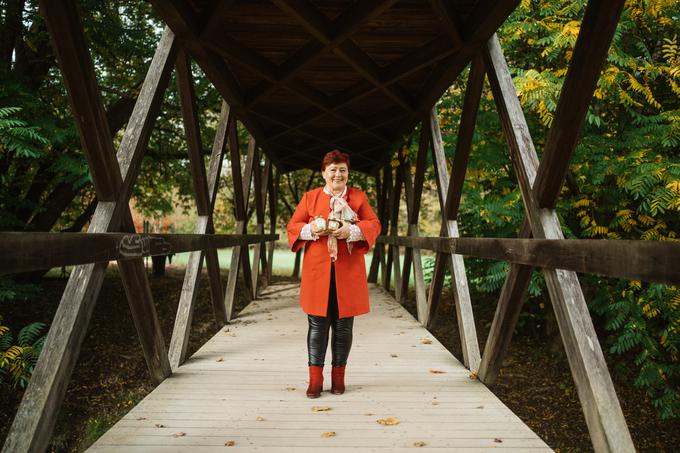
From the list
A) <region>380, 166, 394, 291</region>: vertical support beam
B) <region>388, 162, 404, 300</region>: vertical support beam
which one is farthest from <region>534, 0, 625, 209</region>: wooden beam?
<region>380, 166, 394, 291</region>: vertical support beam

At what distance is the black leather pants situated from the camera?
3480mm

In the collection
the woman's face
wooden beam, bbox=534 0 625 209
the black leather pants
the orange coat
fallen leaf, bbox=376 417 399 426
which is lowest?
fallen leaf, bbox=376 417 399 426

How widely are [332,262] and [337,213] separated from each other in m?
0.32

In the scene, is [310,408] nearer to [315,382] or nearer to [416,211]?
[315,382]

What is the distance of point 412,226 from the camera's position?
7.52 m

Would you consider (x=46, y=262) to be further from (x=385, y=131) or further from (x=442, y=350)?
(x=385, y=131)

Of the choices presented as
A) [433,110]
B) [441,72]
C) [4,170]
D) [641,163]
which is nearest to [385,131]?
[433,110]

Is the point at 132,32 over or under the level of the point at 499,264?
over

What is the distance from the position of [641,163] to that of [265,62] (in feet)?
12.2

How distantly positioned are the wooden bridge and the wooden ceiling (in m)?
0.02

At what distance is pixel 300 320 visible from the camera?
22.6ft

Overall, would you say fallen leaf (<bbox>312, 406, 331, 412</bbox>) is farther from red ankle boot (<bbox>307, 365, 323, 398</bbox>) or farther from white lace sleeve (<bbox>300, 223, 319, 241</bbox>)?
white lace sleeve (<bbox>300, 223, 319, 241</bbox>)

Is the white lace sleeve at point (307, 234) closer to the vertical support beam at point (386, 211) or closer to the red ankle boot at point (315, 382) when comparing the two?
the red ankle boot at point (315, 382)

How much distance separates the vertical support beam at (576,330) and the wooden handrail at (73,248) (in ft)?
7.49
